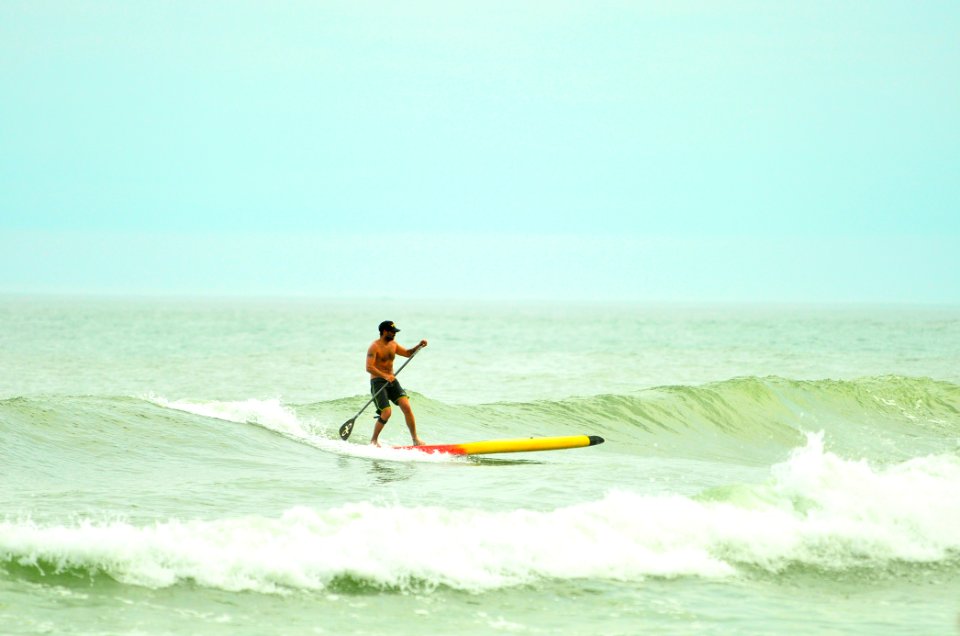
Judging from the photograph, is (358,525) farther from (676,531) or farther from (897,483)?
(897,483)

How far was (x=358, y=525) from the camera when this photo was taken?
28.0ft

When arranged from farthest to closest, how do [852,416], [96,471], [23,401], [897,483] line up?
[852,416] → [23,401] → [96,471] → [897,483]

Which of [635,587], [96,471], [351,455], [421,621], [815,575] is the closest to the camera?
[421,621]

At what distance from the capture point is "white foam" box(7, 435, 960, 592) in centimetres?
771

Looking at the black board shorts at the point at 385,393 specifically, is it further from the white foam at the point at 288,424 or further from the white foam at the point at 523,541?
the white foam at the point at 523,541

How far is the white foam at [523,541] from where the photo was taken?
7.71 m

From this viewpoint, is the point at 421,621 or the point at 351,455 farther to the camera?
the point at 351,455

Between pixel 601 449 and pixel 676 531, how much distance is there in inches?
300

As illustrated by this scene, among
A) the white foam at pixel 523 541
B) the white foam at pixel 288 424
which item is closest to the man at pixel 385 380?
the white foam at pixel 288 424

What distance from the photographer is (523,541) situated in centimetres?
846

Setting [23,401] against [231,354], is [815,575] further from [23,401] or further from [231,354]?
[231,354]

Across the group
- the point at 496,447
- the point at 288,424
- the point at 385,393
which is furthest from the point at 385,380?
the point at 288,424

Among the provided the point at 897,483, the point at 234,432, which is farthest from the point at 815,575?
the point at 234,432

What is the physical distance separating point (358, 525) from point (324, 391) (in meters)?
22.0
